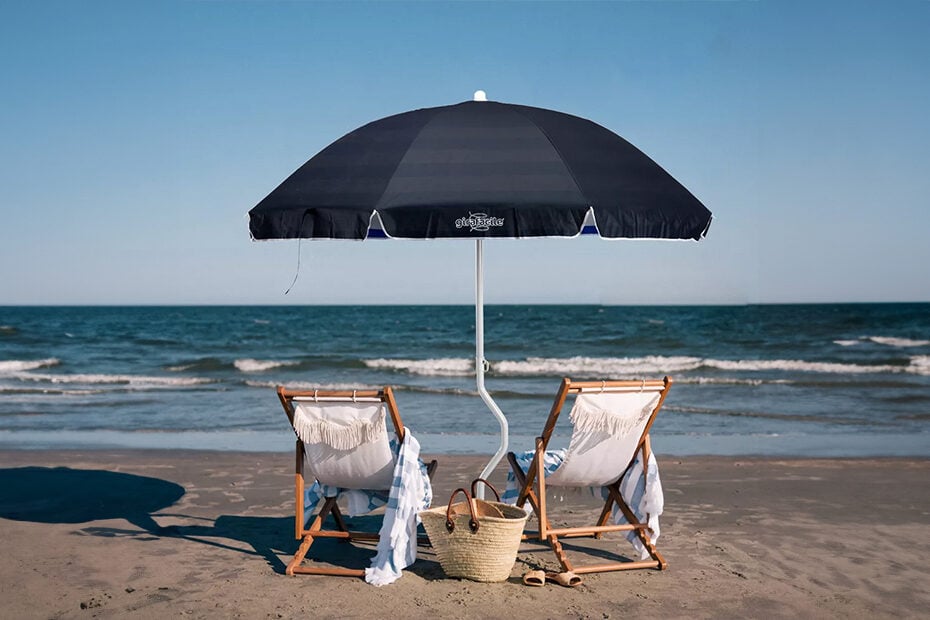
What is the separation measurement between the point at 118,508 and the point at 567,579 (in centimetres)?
334

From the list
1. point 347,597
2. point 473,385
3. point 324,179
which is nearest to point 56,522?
point 347,597

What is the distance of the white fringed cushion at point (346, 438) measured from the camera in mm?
4453

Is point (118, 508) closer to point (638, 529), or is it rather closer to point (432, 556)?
point (432, 556)

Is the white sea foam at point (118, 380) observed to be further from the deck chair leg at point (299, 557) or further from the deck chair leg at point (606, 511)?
the deck chair leg at point (606, 511)

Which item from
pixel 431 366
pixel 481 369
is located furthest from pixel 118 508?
pixel 431 366

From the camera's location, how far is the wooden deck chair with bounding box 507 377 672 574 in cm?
443

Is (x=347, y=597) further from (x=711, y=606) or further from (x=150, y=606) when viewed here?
(x=711, y=606)

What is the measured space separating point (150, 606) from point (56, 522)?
1.98m

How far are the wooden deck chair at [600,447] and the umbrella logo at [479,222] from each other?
33.1 inches

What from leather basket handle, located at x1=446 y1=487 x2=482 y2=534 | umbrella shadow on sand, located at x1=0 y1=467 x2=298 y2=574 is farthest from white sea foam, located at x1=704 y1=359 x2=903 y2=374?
leather basket handle, located at x1=446 y1=487 x2=482 y2=534

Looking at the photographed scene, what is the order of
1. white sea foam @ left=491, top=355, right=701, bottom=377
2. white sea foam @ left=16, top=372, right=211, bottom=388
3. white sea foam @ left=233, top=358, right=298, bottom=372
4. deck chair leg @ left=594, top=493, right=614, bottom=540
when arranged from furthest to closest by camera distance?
white sea foam @ left=233, top=358, right=298, bottom=372
white sea foam @ left=491, top=355, right=701, bottom=377
white sea foam @ left=16, top=372, right=211, bottom=388
deck chair leg @ left=594, top=493, right=614, bottom=540

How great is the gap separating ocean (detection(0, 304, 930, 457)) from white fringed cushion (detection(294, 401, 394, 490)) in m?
4.55

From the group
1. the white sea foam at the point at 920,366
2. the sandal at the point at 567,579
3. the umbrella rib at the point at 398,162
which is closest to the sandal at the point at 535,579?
the sandal at the point at 567,579

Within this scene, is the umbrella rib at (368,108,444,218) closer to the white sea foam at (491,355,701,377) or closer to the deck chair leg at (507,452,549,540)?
the deck chair leg at (507,452,549,540)
